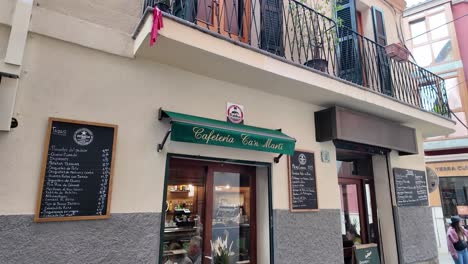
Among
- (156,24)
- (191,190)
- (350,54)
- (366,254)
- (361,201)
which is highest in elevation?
(350,54)

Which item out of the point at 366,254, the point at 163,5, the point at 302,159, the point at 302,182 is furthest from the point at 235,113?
the point at 366,254

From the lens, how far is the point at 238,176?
4406 millimetres

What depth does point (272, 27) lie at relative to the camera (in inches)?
193

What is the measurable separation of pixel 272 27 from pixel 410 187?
4.58 meters

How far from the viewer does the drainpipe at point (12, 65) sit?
2.58 m

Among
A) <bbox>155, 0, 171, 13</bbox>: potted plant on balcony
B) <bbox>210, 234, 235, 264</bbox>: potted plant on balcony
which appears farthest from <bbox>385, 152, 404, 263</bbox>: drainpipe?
<bbox>155, 0, 171, 13</bbox>: potted plant on balcony

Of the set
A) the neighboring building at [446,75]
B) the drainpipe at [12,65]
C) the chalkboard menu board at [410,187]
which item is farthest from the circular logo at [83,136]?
the neighboring building at [446,75]

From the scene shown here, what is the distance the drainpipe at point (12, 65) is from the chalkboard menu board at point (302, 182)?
11.4ft

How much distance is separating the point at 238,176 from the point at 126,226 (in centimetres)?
181

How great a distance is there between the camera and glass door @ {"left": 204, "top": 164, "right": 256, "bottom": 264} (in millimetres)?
3982

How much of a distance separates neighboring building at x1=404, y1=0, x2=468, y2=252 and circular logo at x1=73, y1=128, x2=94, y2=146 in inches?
562

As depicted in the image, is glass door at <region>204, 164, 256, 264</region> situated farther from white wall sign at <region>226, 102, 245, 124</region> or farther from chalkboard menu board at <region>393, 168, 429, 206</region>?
chalkboard menu board at <region>393, 168, 429, 206</region>

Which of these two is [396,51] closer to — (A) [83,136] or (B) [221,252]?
(B) [221,252]

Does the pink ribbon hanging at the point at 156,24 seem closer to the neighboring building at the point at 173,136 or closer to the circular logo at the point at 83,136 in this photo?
the neighboring building at the point at 173,136
